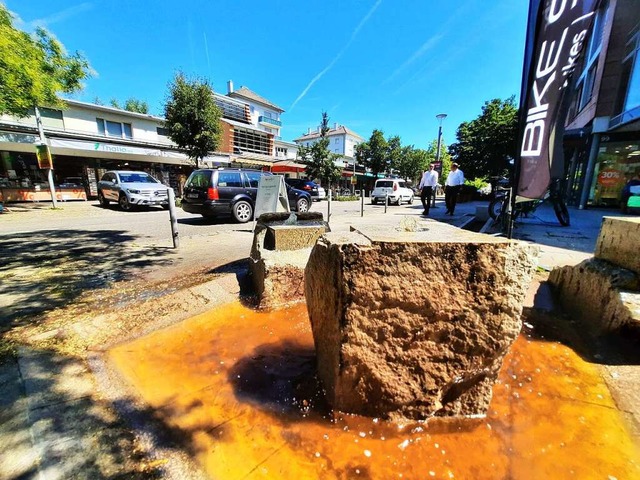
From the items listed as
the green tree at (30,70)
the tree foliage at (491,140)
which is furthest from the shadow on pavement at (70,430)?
the tree foliage at (491,140)

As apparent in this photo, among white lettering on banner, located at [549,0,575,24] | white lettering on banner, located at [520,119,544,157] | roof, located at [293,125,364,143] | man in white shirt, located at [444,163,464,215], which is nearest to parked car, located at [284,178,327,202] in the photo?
man in white shirt, located at [444,163,464,215]

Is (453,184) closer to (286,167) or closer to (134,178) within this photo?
(134,178)

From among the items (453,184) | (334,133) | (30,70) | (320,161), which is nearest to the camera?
(30,70)

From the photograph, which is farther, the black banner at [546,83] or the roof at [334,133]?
the roof at [334,133]

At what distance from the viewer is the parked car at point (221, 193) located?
862 cm

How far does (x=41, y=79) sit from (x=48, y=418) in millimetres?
12402

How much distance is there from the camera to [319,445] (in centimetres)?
163

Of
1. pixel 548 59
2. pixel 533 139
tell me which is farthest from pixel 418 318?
pixel 548 59

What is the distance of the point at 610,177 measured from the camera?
1291 cm

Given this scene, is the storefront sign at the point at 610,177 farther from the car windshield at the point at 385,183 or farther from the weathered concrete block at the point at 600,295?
the weathered concrete block at the point at 600,295

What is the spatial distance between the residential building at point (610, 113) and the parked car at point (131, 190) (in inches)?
730

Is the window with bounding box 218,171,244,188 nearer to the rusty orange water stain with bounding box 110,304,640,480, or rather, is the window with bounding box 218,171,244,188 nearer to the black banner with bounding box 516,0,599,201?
the rusty orange water stain with bounding box 110,304,640,480

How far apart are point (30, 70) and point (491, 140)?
24.8 m

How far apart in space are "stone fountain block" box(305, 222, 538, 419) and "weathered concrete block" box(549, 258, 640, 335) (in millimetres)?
1540
